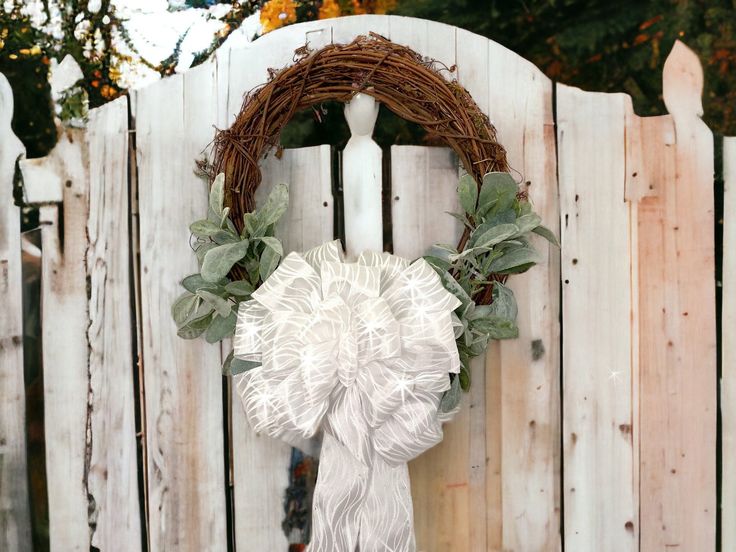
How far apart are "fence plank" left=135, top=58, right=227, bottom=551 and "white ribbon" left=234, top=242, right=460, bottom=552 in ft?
0.66

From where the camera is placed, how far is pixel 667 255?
1148 mm

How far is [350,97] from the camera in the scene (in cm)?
100

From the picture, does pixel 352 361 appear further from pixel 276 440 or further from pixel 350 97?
pixel 350 97

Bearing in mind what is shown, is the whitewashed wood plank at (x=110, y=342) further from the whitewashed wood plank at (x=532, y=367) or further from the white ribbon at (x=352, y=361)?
the whitewashed wood plank at (x=532, y=367)

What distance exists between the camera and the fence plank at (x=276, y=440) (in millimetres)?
1090

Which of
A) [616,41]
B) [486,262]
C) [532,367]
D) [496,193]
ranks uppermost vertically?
[616,41]

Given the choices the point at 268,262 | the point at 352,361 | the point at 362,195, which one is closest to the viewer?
the point at 352,361

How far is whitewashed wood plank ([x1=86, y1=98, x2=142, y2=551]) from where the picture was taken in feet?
3.60

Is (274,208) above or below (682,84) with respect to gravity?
below

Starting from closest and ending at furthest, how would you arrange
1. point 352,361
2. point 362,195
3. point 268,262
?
point 352,361, point 268,262, point 362,195

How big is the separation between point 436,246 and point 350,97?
0.29m

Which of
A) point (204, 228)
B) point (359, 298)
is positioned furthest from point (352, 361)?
point (204, 228)

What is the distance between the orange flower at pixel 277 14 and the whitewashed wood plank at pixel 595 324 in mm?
533

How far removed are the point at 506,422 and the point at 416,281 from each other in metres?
0.40
